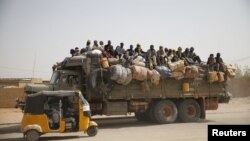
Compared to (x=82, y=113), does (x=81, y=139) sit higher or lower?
lower

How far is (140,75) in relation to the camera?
16.4 meters

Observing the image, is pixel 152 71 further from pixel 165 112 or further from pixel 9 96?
pixel 9 96

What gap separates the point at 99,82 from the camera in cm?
1614

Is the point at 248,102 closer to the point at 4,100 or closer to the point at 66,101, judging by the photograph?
the point at 4,100

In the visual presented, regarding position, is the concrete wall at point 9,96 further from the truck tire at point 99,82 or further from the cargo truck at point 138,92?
the truck tire at point 99,82

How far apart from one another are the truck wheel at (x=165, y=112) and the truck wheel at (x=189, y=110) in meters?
0.41

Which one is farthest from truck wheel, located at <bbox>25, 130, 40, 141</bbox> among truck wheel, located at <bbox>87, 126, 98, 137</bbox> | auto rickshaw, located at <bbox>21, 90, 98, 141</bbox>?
truck wheel, located at <bbox>87, 126, 98, 137</bbox>

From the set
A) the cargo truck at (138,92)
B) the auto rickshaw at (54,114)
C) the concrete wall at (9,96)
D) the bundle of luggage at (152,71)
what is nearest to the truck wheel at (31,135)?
the auto rickshaw at (54,114)

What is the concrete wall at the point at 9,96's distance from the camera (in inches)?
1166

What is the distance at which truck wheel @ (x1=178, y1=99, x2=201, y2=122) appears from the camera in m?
18.4

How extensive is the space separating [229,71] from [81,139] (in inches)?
381

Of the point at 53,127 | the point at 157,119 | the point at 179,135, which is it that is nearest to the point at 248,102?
the point at 157,119

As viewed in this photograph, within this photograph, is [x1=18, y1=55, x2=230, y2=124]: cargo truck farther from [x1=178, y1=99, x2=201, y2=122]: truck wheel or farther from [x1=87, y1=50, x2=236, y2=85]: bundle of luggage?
[x1=87, y1=50, x2=236, y2=85]: bundle of luggage

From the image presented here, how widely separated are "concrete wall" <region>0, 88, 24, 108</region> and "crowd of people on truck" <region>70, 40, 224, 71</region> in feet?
45.9
